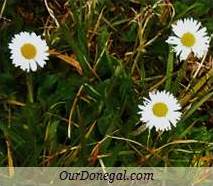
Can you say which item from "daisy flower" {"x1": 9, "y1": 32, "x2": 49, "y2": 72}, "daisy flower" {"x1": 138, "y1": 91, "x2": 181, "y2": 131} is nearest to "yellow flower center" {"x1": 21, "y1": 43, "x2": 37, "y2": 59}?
"daisy flower" {"x1": 9, "y1": 32, "x2": 49, "y2": 72}

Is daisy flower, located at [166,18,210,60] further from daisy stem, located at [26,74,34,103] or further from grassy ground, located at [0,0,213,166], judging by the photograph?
daisy stem, located at [26,74,34,103]

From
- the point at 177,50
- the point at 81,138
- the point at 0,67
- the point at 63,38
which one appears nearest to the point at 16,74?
the point at 0,67

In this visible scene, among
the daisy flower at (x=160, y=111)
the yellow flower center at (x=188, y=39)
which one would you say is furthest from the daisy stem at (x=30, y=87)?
the yellow flower center at (x=188, y=39)

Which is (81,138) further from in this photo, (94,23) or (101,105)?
(94,23)

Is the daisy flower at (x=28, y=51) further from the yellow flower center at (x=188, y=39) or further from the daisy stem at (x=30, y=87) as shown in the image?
the yellow flower center at (x=188, y=39)

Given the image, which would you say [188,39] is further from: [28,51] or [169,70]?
[28,51]
